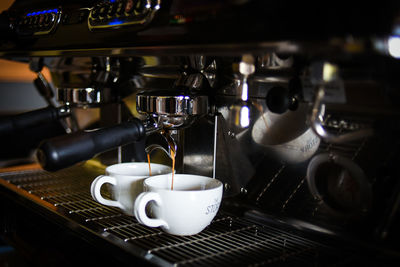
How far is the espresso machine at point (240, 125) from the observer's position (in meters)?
0.38

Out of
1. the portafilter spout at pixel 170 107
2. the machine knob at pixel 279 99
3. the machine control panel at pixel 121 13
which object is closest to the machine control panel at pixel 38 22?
the machine control panel at pixel 121 13

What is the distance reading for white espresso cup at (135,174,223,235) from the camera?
0.51 metres

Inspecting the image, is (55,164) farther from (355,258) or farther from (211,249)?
(355,258)

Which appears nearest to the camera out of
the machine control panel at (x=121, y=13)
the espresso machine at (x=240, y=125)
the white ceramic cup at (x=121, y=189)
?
the espresso machine at (x=240, y=125)

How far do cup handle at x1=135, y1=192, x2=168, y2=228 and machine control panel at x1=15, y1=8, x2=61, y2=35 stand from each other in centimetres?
32

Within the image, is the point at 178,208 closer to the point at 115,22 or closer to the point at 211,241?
the point at 211,241

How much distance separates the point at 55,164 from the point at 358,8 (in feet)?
1.05

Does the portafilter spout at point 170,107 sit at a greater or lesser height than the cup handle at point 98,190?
greater

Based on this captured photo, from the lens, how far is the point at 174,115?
538mm

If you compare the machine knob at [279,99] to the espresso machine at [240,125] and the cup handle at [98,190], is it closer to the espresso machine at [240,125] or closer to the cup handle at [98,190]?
the espresso machine at [240,125]

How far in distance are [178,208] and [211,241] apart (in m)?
0.06

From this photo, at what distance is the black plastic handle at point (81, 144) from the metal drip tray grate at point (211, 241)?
0.12 m

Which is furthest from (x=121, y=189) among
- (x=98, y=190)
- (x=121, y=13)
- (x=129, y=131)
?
(x=121, y=13)

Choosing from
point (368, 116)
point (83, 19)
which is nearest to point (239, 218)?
point (368, 116)
